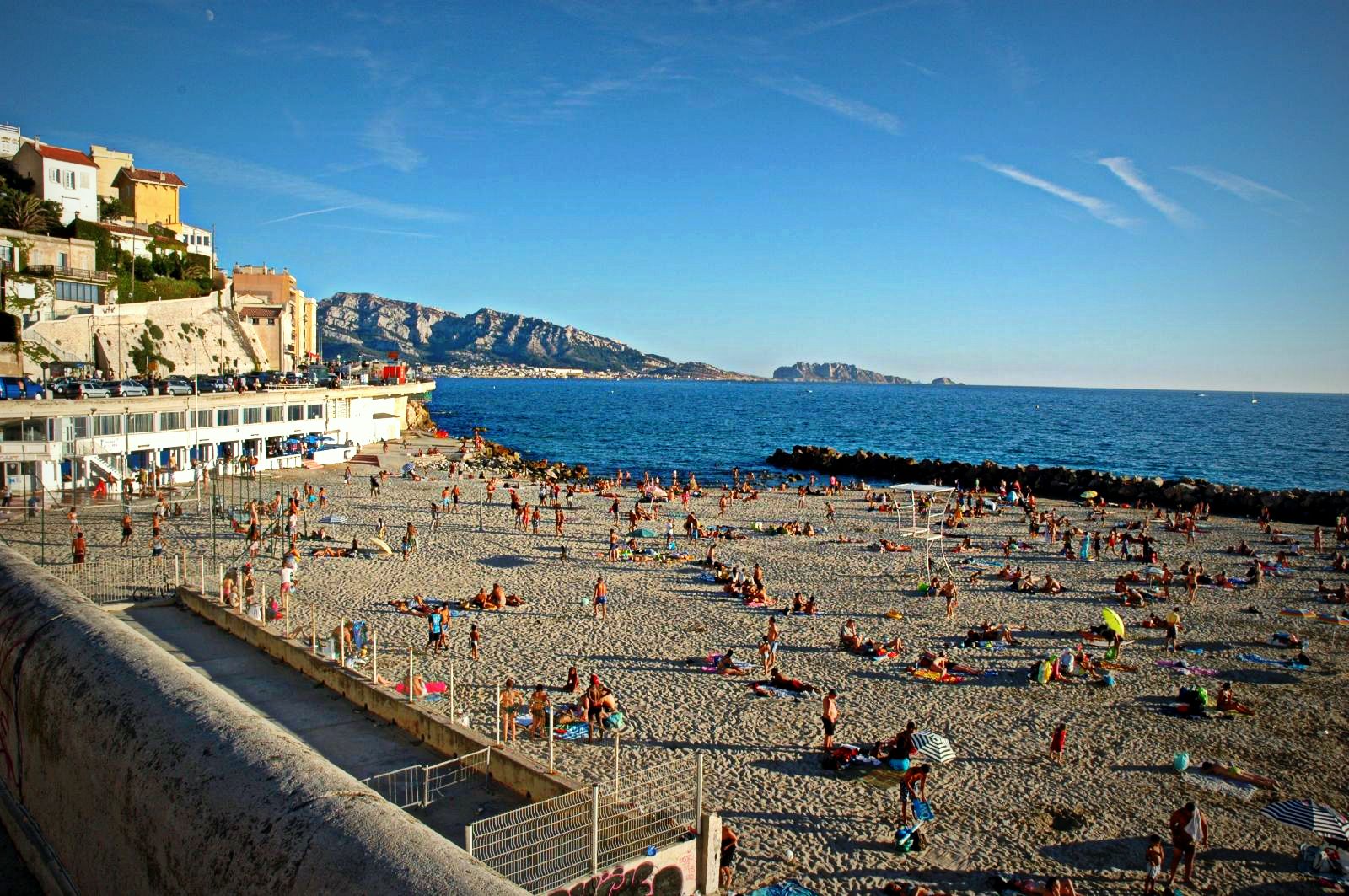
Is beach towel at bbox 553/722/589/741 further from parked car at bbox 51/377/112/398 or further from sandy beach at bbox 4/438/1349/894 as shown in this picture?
parked car at bbox 51/377/112/398

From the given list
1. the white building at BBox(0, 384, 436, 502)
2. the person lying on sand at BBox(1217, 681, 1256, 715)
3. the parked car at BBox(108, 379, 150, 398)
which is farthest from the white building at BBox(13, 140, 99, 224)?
the person lying on sand at BBox(1217, 681, 1256, 715)

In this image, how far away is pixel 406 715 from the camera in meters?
11.1

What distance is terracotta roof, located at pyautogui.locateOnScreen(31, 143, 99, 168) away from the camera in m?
49.2

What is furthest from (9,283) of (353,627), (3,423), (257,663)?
(257,663)

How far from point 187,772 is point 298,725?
19.8 feet

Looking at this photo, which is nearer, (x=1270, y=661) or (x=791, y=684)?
(x=791, y=684)

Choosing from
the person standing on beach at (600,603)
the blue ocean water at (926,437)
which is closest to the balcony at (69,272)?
the blue ocean water at (926,437)

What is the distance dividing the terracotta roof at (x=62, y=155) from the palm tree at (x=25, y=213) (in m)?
3.36

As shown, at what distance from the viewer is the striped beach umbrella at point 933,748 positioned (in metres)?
13.1

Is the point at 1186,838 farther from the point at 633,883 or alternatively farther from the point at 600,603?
the point at 600,603

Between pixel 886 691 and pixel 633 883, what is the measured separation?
9710 mm

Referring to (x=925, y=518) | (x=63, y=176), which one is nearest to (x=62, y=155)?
(x=63, y=176)

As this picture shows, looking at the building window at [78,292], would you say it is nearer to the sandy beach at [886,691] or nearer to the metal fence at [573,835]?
the sandy beach at [886,691]

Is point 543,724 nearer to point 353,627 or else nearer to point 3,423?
point 353,627
